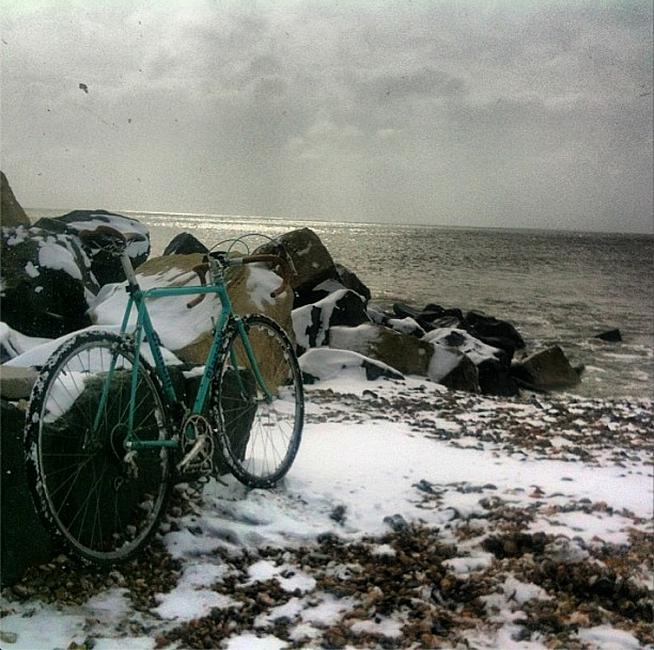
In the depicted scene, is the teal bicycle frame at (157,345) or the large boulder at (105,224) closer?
the teal bicycle frame at (157,345)

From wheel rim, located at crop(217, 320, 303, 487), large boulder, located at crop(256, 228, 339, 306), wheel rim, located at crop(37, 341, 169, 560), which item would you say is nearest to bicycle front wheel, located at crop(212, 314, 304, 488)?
wheel rim, located at crop(217, 320, 303, 487)

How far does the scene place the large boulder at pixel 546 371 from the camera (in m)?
11.8

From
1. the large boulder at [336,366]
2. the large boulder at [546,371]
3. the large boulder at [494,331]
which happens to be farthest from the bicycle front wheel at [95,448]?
the large boulder at [494,331]

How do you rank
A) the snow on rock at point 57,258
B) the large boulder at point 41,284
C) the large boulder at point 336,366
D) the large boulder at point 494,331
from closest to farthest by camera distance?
the large boulder at point 41,284
the snow on rock at point 57,258
the large boulder at point 336,366
the large boulder at point 494,331

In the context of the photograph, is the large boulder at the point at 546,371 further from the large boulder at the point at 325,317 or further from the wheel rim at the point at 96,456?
the wheel rim at the point at 96,456

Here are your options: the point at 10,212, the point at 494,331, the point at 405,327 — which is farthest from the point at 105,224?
the point at 494,331

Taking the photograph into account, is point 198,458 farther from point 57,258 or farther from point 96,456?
point 57,258

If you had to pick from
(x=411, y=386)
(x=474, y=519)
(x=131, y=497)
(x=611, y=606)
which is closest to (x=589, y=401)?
(x=411, y=386)

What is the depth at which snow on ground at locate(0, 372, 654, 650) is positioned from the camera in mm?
2389

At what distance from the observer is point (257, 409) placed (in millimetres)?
3895

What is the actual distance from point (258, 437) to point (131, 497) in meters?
1.40

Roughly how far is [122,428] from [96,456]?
15cm

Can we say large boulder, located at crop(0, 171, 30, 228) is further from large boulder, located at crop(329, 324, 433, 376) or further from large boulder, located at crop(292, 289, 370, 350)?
large boulder, located at crop(329, 324, 433, 376)

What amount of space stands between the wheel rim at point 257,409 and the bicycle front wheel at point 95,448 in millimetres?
484
